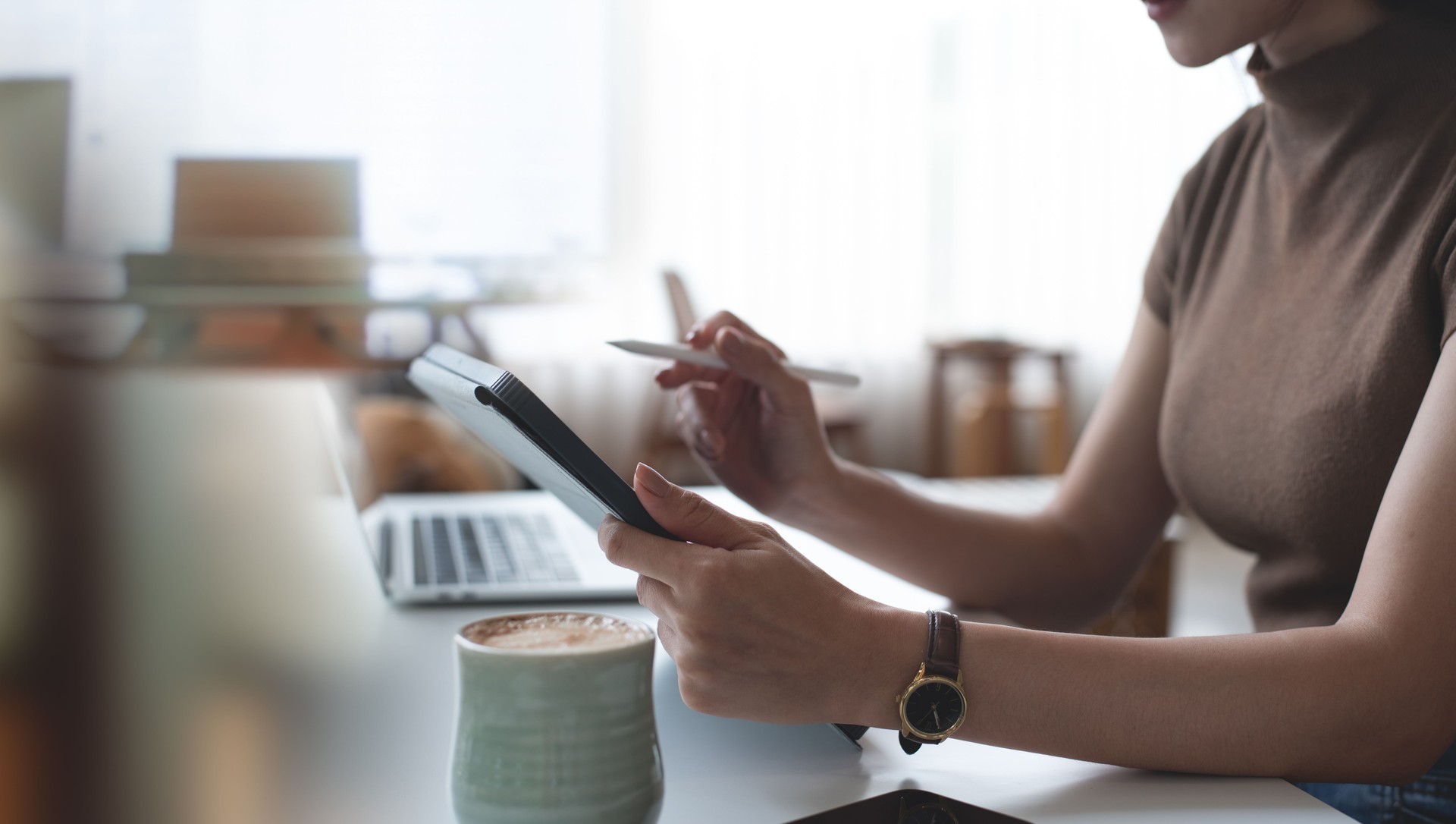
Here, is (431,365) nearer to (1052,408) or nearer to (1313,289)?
(1313,289)

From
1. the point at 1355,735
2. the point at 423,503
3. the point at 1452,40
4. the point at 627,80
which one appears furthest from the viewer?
the point at 627,80

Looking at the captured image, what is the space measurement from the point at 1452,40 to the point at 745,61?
9.71ft

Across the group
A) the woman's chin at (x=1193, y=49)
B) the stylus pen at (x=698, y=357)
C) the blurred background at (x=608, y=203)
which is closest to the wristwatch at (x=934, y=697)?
the stylus pen at (x=698, y=357)

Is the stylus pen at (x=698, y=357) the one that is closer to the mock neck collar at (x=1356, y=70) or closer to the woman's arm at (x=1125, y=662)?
the woman's arm at (x=1125, y=662)

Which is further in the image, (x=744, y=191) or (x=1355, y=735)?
(x=744, y=191)

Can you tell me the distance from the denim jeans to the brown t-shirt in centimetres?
11

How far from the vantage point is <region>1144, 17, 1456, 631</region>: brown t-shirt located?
649 mm

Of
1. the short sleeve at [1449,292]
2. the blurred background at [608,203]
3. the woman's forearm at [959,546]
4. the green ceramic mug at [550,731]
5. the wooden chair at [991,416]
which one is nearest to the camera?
the green ceramic mug at [550,731]

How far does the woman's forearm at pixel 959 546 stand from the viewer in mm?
805

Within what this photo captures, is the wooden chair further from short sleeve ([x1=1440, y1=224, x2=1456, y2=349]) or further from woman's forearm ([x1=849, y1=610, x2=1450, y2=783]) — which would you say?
woman's forearm ([x1=849, y1=610, x2=1450, y2=783])

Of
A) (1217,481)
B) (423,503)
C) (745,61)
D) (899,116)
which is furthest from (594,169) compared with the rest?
(1217,481)

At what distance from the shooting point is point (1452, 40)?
0.69 meters

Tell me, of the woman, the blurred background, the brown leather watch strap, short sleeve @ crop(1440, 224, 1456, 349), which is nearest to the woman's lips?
the woman

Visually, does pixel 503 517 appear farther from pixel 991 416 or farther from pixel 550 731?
pixel 991 416
